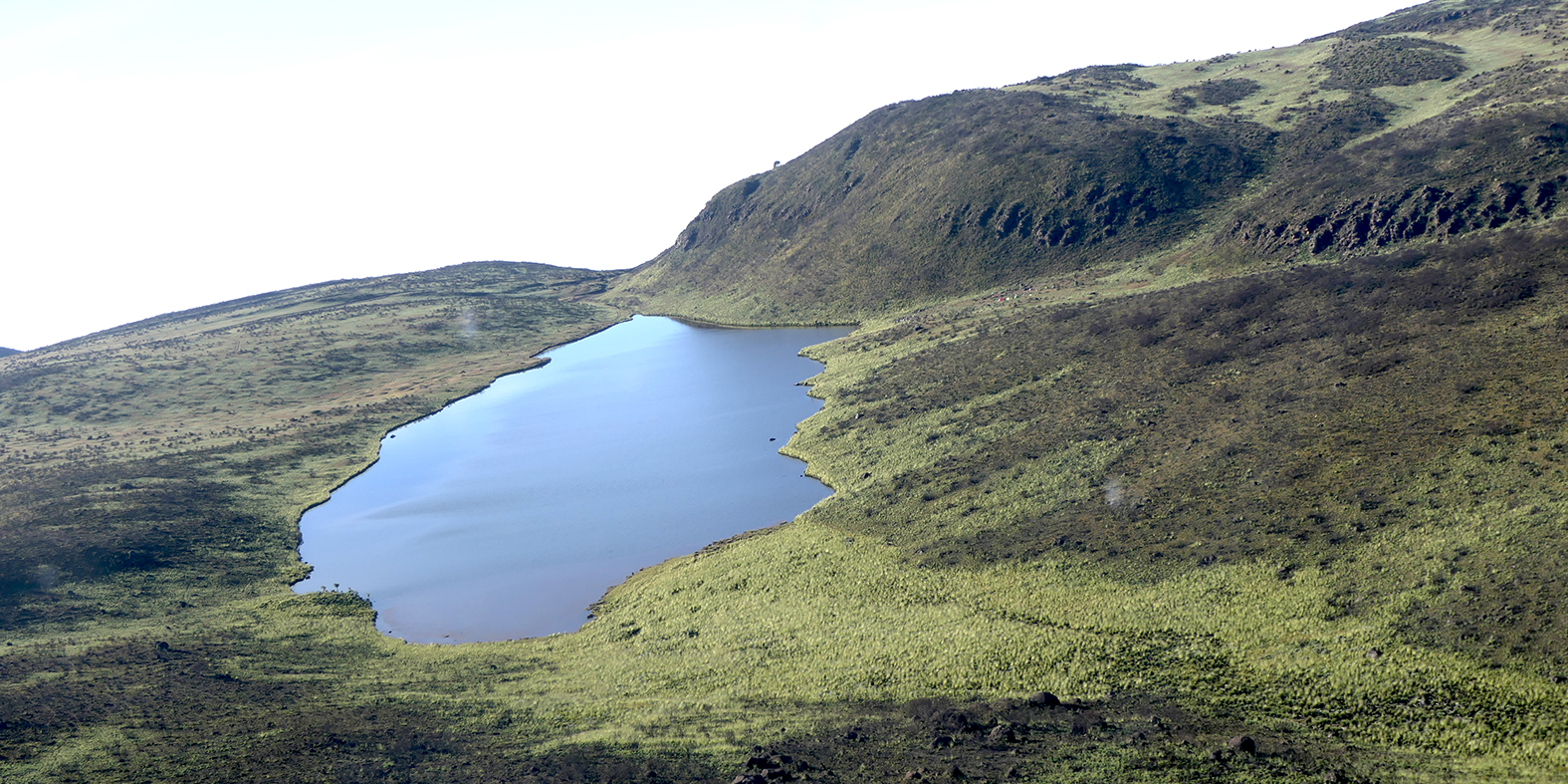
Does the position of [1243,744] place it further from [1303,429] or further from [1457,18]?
[1457,18]

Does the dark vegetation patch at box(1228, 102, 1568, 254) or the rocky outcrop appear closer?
the rocky outcrop

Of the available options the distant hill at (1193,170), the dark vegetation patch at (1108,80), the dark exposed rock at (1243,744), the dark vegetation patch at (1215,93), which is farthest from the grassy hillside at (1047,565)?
the dark vegetation patch at (1108,80)

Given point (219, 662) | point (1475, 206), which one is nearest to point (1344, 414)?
point (1475, 206)

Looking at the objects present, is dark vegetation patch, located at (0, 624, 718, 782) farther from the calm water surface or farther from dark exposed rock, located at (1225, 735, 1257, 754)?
dark exposed rock, located at (1225, 735, 1257, 754)

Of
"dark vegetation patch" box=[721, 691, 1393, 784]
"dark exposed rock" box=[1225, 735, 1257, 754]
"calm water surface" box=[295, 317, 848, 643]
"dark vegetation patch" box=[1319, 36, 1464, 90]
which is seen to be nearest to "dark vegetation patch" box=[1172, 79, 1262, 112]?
"dark vegetation patch" box=[1319, 36, 1464, 90]

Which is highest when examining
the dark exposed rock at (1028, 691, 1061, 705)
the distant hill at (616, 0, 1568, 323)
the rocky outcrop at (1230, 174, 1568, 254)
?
the distant hill at (616, 0, 1568, 323)

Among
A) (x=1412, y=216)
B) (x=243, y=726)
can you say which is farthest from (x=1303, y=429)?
(x=243, y=726)
